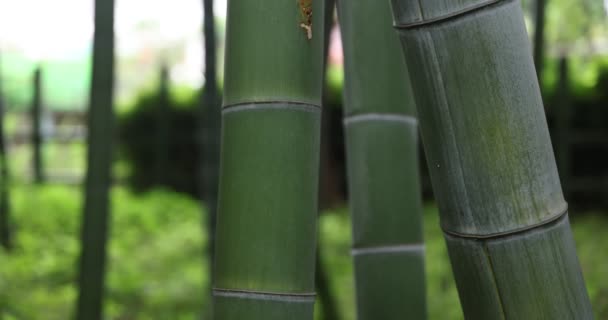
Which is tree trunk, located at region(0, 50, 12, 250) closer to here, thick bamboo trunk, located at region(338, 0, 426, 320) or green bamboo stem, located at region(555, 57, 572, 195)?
thick bamboo trunk, located at region(338, 0, 426, 320)

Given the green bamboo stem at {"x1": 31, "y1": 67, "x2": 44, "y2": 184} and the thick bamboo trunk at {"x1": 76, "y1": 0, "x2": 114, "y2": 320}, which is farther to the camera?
the green bamboo stem at {"x1": 31, "y1": 67, "x2": 44, "y2": 184}

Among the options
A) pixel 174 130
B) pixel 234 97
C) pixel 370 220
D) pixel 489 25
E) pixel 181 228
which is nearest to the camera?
pixel 489 25

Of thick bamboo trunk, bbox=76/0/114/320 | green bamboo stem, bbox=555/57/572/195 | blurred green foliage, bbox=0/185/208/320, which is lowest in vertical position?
blurred green foliage, bbox=0/185/208/320

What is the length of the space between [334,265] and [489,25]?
11.6 feet

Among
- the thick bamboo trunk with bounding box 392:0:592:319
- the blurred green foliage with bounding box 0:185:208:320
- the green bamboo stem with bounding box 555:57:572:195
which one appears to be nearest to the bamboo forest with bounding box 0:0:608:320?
the thick bamboo trunk with bounding box 392:0:592:319

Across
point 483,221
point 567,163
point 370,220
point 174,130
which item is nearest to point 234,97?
point 483,221

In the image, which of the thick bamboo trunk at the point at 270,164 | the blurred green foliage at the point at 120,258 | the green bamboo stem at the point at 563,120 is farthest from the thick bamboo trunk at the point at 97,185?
the green bamboo stem at the point at 563,120

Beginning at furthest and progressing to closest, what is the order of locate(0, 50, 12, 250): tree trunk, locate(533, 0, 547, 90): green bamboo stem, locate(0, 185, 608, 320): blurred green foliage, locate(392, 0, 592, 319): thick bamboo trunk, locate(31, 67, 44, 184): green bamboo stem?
locate(31, 67, 44, 184): green bamboo stem < locate(0, 50, 12, 250): tree trunk < locate(0, 185, 608, 320): blurred green foliage < locate(533, 0, 547, 90): green bamboo stem < locate(392, 0, 592, 319): thick bamboo trunk

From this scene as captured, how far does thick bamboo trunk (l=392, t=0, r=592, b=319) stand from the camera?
93 cm

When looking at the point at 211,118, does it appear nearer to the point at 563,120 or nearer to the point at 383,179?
the point at 383,179

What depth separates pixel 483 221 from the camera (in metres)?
0.95

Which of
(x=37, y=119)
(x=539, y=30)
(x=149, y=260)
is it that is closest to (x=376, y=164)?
(x=539, y=30)

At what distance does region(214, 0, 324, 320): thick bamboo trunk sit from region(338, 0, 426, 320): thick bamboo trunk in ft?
1.69

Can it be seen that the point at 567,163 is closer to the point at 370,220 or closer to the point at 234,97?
the point at 370,220
